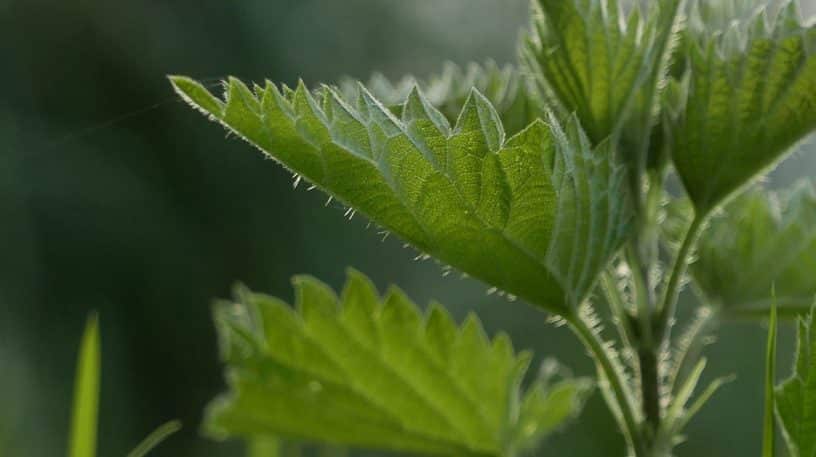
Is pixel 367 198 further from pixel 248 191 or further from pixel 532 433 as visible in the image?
pixel 248 191

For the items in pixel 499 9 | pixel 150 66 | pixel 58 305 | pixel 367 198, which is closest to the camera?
pixel 367 198

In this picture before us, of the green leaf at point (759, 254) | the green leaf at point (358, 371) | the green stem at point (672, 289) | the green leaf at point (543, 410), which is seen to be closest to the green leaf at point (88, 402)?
the green leaf at point (358, 371)

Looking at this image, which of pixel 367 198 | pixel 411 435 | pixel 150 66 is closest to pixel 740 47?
pixel 367 198

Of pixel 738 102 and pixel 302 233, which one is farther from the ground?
pixel 302 233

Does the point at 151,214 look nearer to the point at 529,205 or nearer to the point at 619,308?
the point at 619,308

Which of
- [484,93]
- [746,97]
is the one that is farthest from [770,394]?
[484,93]

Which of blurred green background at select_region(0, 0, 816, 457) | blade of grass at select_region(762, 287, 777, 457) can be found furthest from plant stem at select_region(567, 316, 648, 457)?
blurred green background at select_region(0, 0, 816, 457)

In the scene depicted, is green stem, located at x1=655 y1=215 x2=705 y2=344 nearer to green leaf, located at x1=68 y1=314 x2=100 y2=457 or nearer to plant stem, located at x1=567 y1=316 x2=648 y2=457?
plant stem, located at x1=567 y1=316 x2=648 y2=457
